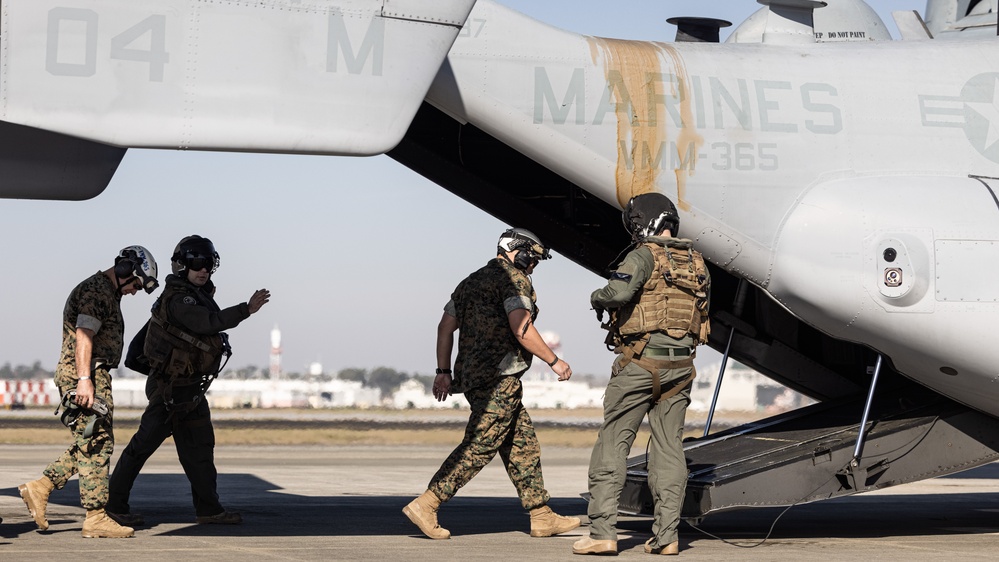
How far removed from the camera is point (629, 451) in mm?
7375

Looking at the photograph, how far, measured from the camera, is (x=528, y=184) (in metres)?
9.88

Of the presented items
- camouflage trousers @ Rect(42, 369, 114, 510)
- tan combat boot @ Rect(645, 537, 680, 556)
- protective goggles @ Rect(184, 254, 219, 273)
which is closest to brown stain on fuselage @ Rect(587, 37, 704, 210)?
tan combat boot @ Rect(645, 537, 680, 556)

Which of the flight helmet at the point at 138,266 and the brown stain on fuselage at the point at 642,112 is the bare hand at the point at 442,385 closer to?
the brown stain on fuselage at the point at 642,112

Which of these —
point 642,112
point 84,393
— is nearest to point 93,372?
point 84,393

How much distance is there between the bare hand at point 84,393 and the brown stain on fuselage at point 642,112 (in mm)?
3592

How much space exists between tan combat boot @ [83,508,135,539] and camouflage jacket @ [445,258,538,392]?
7.65 ft

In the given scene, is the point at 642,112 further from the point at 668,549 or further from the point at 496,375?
the point at 668,549

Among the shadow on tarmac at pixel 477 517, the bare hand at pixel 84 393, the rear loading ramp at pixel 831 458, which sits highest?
the bare hand at pixel 84 393

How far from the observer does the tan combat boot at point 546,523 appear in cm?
823

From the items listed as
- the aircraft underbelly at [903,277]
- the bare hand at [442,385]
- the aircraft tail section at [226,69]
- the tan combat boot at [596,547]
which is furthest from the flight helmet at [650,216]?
the tan combat boot at [596,547]

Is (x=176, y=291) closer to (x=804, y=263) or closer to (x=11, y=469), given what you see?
(x=804, y=263)

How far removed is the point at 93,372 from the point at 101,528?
1.00 meters

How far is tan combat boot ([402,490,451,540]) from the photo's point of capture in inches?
315

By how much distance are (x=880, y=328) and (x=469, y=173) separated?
3322mm
